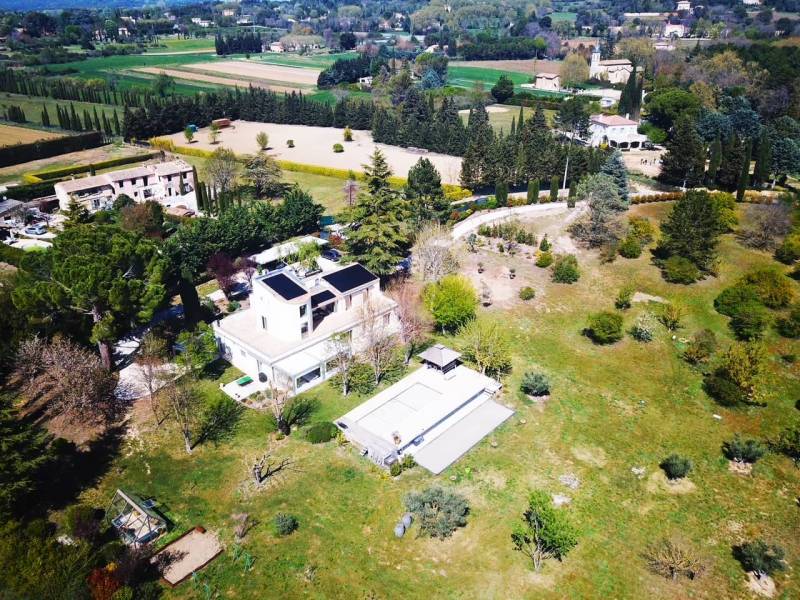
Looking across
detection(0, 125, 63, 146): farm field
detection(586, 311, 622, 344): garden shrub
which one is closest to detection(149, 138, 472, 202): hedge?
detection(0, 125, 63, 146): farm field

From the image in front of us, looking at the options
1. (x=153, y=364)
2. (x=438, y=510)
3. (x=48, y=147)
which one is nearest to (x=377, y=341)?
(x=438, y=510)

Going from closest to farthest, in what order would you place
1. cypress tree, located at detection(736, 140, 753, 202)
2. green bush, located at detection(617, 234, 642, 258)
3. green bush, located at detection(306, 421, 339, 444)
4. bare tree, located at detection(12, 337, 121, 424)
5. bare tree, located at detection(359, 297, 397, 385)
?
green bush, located at detection(306, 421, 339, 444)
bare tree, located at detection(12, 337, 121, 424)
bare tree, located at detection(359, 297, 397, 385)
green bush, located at detection(617, 234, 642, 258)
cypress tree, located at detection(736, 140, 753, 202)

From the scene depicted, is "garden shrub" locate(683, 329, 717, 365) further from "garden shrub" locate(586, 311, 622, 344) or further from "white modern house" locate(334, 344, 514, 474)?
"white modern house" locate(334, 344, 514, 474)

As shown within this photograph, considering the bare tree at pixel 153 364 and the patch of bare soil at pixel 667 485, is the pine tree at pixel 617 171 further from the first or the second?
the bare tree at pixel 153 364

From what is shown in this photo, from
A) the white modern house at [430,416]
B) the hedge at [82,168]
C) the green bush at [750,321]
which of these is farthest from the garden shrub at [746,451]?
the hedge at [82,168]

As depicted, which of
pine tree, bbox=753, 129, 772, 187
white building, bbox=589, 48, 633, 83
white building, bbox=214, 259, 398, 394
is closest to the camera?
white building, bbox=214, 259, 398, 394

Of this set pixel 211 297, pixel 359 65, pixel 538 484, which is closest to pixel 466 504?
pixel 538 484
